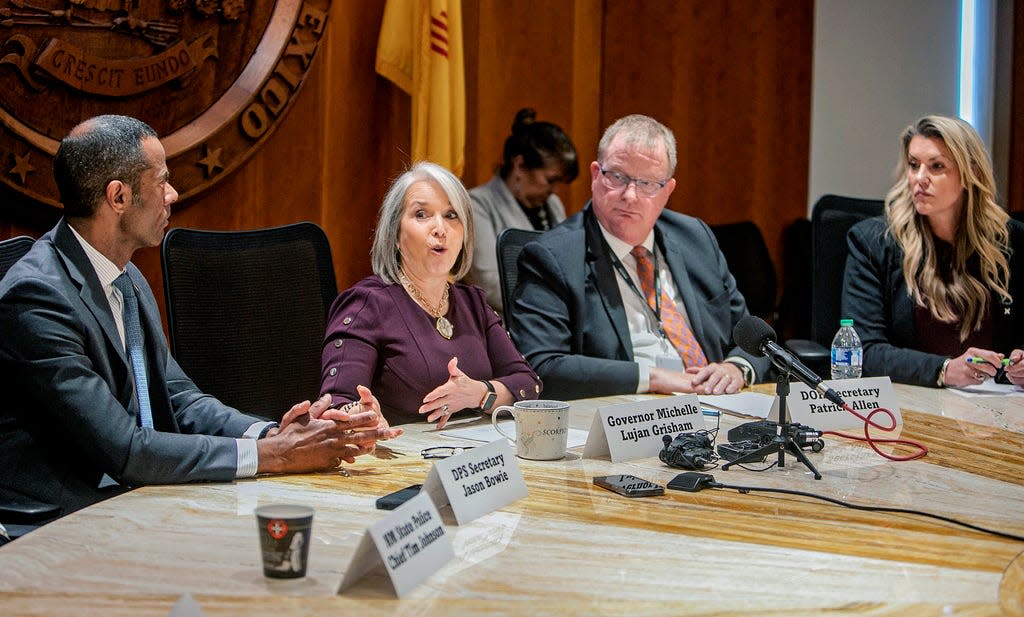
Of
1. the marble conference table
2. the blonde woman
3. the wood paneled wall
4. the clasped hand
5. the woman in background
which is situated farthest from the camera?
the woman in background

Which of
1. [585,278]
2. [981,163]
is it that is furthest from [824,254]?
[585,278]

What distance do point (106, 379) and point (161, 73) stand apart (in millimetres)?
1876

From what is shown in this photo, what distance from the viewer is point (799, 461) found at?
198 centimetres

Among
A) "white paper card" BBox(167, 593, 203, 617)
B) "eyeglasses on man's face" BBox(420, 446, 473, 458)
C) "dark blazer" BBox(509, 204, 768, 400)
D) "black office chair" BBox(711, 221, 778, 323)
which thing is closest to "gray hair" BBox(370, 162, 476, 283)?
"dark blazer" BBox(509, 204, 768, 400)

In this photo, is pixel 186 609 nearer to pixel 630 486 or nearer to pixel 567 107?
pixel 630 486

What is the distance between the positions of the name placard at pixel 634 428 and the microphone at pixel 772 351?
0.18 metres

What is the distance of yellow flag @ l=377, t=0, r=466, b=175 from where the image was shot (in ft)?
14.2

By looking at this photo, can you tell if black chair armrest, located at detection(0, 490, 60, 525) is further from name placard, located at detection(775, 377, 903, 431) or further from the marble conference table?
name placard, located at detection(775, 377, 903, 431)

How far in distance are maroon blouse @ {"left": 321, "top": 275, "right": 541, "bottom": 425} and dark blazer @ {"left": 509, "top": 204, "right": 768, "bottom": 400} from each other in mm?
203

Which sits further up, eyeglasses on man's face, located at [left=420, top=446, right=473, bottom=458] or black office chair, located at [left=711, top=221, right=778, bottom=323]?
black office chair, located at [left=711, top=221, right=778, bottom=323]

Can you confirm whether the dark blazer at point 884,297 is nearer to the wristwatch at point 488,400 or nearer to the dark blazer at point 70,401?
the wristwatch at point 488,400

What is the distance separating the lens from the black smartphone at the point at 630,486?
1716mm

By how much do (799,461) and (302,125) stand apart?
2733mm

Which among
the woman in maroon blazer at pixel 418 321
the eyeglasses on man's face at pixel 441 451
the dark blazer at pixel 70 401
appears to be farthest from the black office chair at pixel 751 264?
the dark blazer at pixel 70 401
